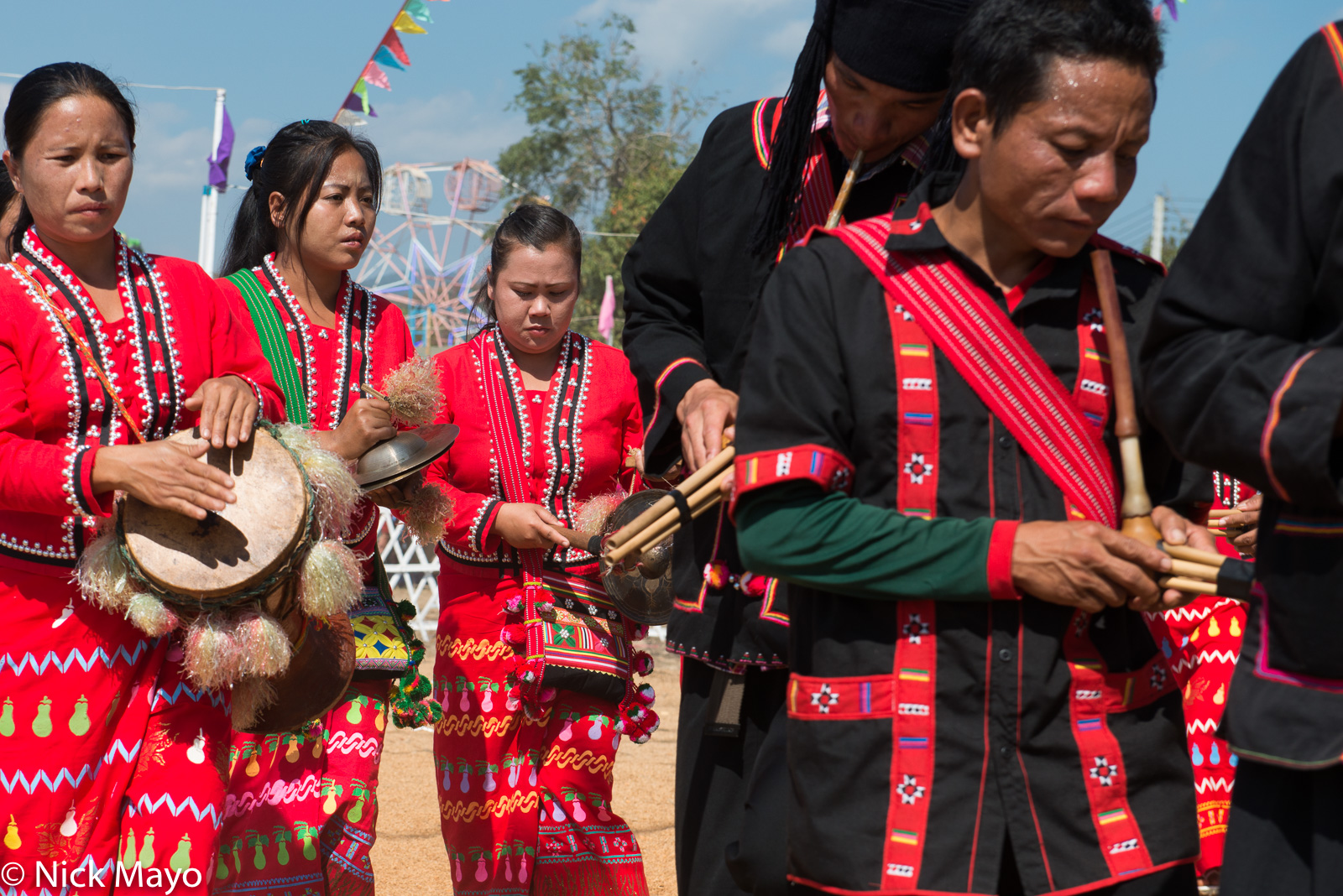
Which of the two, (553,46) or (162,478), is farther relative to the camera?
(553,46)

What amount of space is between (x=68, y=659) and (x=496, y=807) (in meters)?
1.64

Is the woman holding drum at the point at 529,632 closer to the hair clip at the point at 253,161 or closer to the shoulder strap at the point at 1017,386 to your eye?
the hair clip at the point at 253,161

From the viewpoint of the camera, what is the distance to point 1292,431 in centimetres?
160

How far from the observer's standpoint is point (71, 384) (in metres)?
3.21

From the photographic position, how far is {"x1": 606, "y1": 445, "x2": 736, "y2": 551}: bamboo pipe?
2.38m

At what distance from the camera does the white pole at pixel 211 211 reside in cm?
1416

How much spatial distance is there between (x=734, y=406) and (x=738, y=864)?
81 centimetres

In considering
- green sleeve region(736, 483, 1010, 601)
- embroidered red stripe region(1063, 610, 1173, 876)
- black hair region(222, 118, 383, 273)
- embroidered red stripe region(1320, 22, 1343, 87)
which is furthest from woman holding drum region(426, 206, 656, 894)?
embroidered red stripe region(1320, 22, 1343, 87)

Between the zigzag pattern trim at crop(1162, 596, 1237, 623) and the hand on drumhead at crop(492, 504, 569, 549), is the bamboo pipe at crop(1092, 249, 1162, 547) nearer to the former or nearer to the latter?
the zigzag pattern trim at crop(1162, 596, 1237, 623)

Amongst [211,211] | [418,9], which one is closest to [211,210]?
[211,211]

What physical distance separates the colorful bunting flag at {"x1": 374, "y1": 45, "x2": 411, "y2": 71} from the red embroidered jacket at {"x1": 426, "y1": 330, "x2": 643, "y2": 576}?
6.88 metres

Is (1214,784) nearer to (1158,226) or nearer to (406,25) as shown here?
(406,25)

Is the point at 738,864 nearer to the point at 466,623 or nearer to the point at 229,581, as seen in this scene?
the point at 229,581

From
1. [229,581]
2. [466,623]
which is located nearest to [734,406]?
[229,581]
